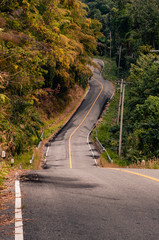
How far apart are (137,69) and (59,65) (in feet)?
47.8

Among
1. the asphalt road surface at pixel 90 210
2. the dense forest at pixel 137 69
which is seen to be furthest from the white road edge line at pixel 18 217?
the dense forest at pixel 137 69

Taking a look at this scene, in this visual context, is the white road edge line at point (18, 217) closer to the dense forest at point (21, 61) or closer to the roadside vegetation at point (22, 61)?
the roadside vegetation at point (22, 61)

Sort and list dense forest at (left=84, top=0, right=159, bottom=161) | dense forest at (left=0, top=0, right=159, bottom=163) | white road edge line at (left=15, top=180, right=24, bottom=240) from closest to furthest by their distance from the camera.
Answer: white road edge line at (left=15, top=180, right=24, bottom=240) → dense forest at (left=0, top=0, right=159, bottom=163) → dense forest at (left=84, top=0, right=159, bottom=161)

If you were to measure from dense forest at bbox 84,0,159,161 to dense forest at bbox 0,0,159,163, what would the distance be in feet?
0.33

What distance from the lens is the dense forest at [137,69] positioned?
23.8m

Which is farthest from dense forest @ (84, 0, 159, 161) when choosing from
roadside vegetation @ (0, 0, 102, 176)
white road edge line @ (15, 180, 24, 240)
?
white road edge line @ (15, 180, 24, 240)

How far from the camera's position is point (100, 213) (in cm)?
392

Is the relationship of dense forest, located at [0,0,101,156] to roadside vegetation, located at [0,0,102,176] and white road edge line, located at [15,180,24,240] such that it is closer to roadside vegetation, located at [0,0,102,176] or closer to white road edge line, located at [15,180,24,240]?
roadside vegetation, located at [0,0,102,176]

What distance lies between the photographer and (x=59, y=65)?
32750 mm

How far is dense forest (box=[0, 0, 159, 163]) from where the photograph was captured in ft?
34.6

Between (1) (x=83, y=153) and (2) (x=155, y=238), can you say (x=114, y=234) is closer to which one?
(2) (x=155, y=238)

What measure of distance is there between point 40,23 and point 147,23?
4726cm

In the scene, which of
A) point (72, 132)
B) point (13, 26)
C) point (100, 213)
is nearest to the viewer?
point (100, 213)

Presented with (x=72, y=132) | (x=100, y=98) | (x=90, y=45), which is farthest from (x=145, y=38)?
(x=72, y=132)
